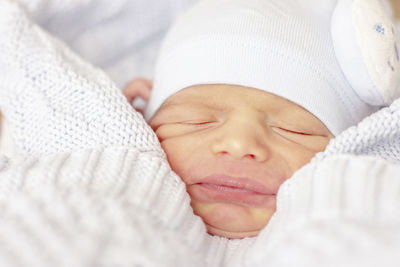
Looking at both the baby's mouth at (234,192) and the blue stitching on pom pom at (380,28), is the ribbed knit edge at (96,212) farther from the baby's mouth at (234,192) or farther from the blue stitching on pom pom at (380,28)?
the blue stitching on pom pom at (380,28)

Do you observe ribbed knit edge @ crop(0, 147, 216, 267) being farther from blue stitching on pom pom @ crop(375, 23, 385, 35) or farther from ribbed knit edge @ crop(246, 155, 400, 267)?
blue stitching on pom pom @ crop(375, 23, 385, 35)

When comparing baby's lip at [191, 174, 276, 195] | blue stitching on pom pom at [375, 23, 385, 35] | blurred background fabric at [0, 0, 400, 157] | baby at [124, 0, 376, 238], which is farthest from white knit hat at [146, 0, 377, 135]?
blurred background fabric at [0, 0, 400, 157]

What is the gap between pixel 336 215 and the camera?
0.73 m

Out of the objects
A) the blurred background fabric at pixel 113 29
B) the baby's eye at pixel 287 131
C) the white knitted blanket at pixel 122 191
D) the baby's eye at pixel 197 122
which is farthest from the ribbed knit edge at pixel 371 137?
the blurred background fabric at pixel 113 29

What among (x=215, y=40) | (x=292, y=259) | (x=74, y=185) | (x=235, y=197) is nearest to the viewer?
(x=292, y=259)

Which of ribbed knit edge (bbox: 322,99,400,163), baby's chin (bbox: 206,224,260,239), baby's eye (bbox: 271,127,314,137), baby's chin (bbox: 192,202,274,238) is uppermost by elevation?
ribbed knit edge (bbox: 322,99,400,163)

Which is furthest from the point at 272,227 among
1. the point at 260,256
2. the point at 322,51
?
the point at 322,51

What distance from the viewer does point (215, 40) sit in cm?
108

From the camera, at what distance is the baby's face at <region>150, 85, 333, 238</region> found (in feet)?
3.11

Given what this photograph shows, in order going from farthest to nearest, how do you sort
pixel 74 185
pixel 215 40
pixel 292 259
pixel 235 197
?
pixel 215 40
pixel 235 197
pixel 74 185
pixel 292 259

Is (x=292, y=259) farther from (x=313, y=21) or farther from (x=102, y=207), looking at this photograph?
(x=313, y=21)

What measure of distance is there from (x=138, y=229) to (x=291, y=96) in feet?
1.53

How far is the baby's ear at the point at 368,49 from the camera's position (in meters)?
1.02

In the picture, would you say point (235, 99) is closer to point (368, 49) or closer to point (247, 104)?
point (247, 104)
